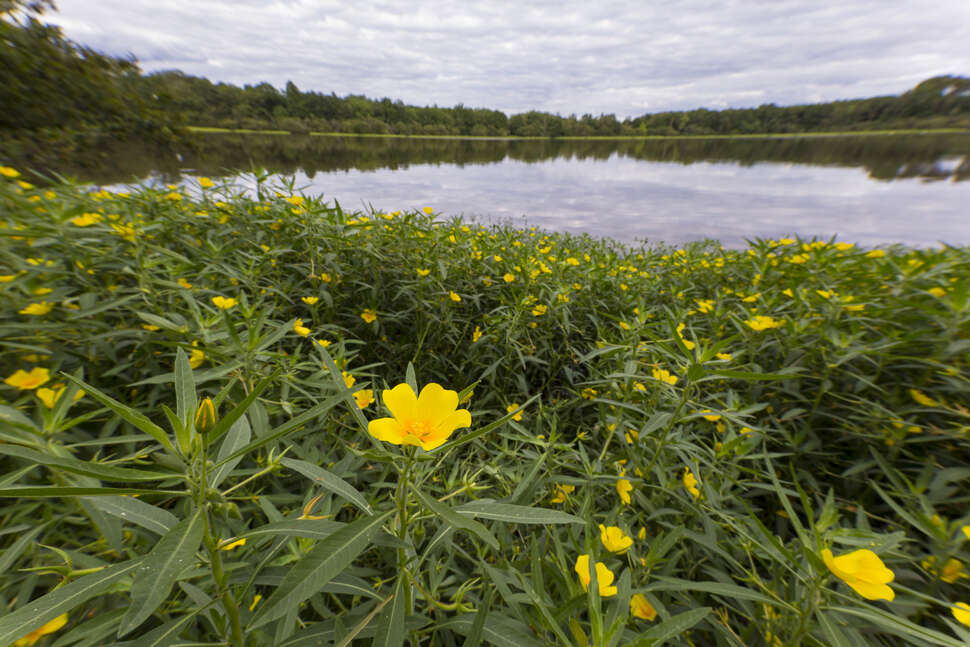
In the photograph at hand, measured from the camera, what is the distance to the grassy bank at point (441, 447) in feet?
1.85

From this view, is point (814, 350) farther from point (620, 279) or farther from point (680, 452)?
point (620, 279)

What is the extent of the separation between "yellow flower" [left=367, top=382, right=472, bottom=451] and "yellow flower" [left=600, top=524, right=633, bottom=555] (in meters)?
0.49

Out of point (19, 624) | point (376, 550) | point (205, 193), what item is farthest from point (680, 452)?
point (205, 193)

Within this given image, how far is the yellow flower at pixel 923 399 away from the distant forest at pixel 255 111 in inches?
206

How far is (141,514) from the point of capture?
1.92 feet

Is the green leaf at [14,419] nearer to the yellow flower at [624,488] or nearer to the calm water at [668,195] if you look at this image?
the yellow flower at [624,488]

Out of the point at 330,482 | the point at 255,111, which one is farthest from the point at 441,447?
the point at 255,111

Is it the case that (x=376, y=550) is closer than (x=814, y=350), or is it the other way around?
(x=376, y=550)

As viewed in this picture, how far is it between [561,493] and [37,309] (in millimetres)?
1827

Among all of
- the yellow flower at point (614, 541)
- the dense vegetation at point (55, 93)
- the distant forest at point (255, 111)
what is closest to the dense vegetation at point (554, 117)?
the distant forest at point (255, 111)

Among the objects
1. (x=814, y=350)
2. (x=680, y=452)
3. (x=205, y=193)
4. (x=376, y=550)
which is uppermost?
(x=205, y=193)

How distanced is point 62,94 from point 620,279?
481 cm

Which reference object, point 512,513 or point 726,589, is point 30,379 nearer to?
point 512,513

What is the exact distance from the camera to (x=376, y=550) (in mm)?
1122
